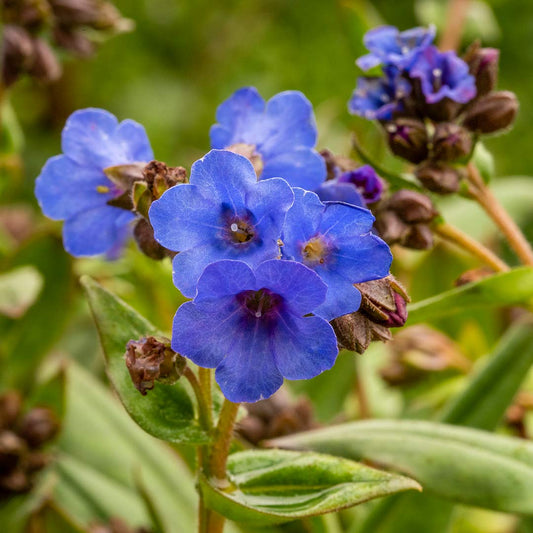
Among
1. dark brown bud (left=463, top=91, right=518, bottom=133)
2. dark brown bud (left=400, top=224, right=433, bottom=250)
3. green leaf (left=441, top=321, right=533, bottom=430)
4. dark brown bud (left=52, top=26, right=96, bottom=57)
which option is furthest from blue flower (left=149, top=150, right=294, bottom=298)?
dark brown bud (left=52, top=26, right=96, bottom=57)

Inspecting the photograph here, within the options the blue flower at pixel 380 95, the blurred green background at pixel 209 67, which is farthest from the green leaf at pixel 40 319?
the blurred green background at pixel 209 67

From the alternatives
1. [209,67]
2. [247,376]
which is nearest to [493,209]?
[247,376]

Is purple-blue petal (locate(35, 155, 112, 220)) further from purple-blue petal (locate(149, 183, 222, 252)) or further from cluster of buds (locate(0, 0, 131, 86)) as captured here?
cluster of buds (locate(0, 0, 131, 86))

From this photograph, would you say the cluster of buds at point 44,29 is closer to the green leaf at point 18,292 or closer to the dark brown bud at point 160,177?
the green leaf at point 18,292

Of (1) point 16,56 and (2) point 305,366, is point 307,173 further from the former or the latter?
(1) point 16,56

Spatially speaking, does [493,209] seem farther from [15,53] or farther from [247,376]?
[15,53]

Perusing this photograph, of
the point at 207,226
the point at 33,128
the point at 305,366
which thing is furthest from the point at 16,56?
the point at 33,128

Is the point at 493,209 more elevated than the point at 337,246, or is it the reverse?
the point at 337,246
